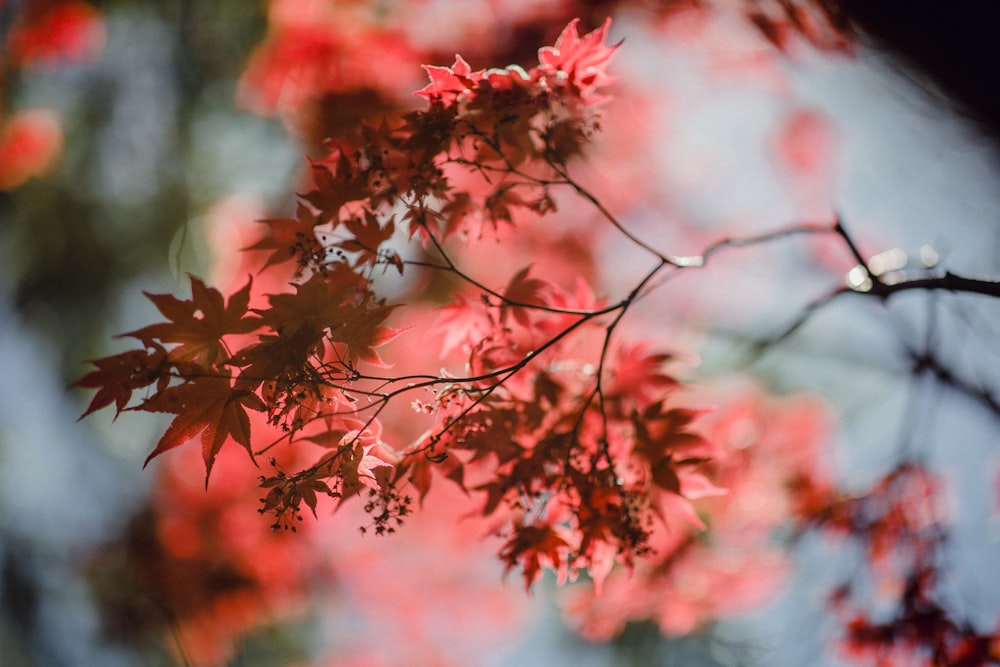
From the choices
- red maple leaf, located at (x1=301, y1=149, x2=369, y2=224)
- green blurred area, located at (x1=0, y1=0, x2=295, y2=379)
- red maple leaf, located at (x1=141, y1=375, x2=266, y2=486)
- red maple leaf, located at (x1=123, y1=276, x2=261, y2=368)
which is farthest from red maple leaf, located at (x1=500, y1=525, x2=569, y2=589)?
green blurred area, located at (x1=0, y1=0, x2=295, y2=379)

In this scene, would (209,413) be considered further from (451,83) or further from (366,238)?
(451,83)

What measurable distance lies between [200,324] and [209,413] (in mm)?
187

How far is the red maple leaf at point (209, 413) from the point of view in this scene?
1.15 meters

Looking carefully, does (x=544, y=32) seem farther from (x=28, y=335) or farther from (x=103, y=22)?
(x=28, y=335)

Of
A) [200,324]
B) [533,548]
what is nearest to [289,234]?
[200,324]

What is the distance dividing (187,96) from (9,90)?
5.10ft

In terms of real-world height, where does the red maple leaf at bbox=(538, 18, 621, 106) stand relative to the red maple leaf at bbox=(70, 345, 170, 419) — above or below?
above

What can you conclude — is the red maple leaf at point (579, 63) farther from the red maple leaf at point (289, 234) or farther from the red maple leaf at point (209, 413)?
the red maple leaf at point (209, 413)

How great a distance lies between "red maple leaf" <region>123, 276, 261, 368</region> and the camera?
1180mm

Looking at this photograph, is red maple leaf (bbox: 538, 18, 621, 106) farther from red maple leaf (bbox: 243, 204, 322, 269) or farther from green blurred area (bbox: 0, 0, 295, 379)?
green blurred area (bbox: 0, 0, 295, 379)

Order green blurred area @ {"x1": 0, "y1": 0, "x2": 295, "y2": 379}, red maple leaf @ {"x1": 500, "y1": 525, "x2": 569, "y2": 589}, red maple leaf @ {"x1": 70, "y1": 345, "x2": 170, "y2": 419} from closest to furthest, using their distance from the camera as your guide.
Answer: red maple leaf @ {"x1": 70, "y1": 345, "x2": 170, "y2": 419}
red maple leaf @ {"x1": 500, "y1": 525, "x2": 569, "y2": 589}
green blurred area @ {"x1": 0, "y1": 0, "x2": 295, "y2": 379}

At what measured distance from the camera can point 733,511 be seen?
307cm

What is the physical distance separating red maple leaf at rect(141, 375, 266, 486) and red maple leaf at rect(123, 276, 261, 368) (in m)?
0.05

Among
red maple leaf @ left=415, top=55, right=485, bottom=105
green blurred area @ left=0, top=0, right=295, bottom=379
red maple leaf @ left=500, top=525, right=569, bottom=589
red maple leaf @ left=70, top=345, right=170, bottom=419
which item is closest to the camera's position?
red maple leaf @ left=70, top=345, right=170, bottom=419
